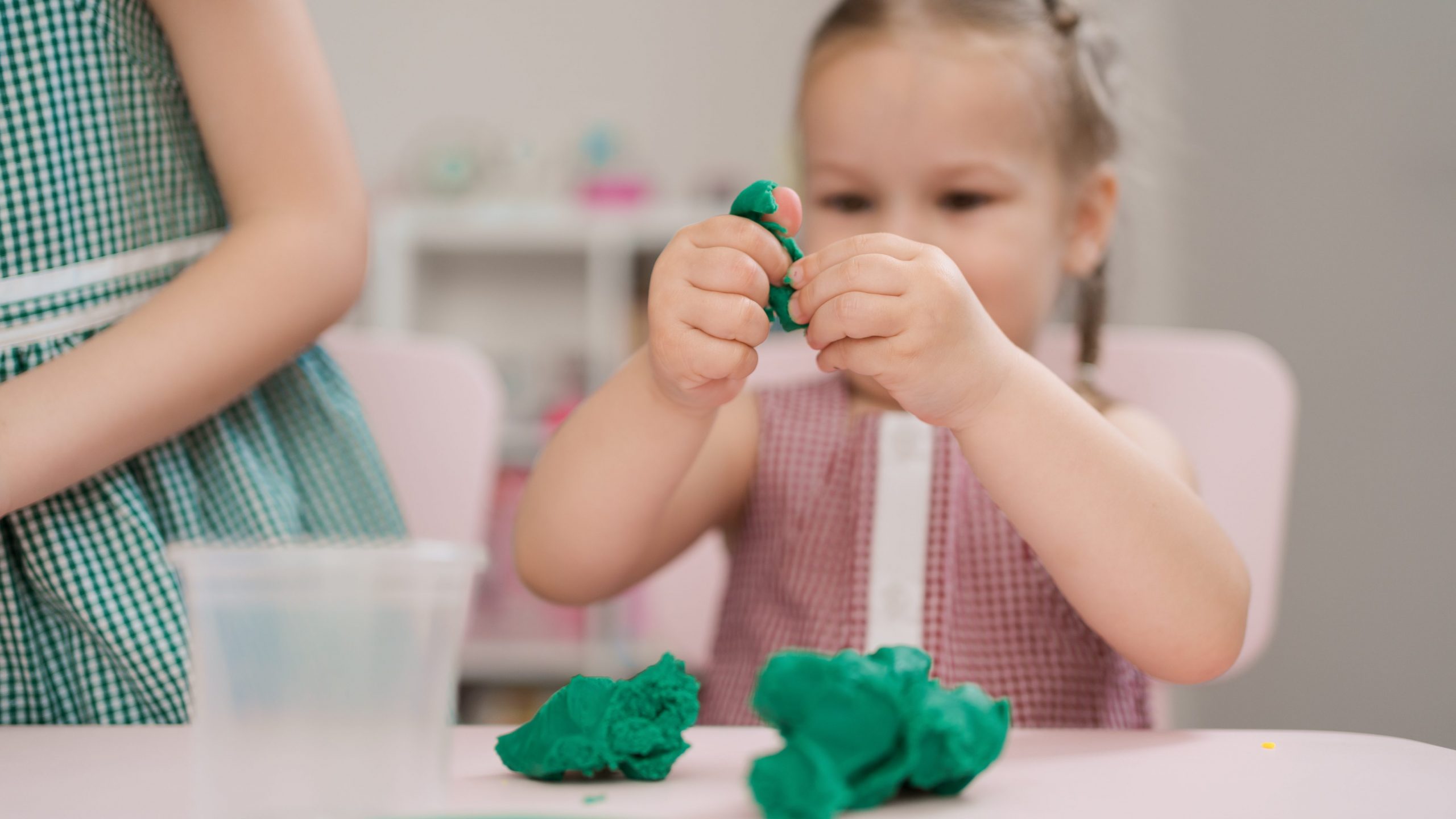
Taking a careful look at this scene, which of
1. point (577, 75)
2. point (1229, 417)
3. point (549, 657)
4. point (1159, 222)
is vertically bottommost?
point (549, 657)

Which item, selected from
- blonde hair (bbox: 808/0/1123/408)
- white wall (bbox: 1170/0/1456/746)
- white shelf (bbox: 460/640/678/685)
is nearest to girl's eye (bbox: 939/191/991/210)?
blonde hair (bbox: 808/0/1123/408)

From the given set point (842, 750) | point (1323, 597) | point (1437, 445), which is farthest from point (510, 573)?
point (842, 750)

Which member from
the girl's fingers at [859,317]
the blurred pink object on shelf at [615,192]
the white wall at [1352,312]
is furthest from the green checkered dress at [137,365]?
the blurred pink object on shelf at [615,192]

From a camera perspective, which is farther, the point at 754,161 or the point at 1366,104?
the point at 754,161

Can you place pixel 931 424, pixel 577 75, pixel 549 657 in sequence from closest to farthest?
pixel 931 424
pixel 549 657
pixel 577 75

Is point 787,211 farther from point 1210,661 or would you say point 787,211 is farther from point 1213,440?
point 1213,440

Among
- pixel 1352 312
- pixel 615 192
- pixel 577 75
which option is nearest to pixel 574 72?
pixel 577 75

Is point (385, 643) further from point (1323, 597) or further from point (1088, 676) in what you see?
point (1323, 597)

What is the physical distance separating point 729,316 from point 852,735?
223mm

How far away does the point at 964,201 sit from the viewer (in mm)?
797

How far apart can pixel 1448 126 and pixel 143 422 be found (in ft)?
4.34

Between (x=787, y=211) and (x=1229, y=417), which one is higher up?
(x=787, y=211)

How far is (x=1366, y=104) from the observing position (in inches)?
57.2

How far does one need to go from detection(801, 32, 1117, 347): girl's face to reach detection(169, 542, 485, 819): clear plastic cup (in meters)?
0.57
